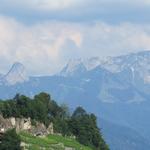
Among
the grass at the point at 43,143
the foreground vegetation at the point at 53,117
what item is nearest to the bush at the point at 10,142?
the grass at the point at 43,143

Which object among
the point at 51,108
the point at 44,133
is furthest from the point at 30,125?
the point at 51,108

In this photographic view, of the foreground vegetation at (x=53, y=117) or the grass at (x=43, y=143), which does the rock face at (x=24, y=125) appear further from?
the foreground vegetation at (x=53, y=117)

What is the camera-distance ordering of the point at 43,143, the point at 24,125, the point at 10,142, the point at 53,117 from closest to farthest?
the point at 10,142, the point at 43,143, the point at 24,125, the point at 53,117

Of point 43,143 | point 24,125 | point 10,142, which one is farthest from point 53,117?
point 10,142

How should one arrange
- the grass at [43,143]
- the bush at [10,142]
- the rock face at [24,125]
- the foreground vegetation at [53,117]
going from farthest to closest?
the foreground vegetation at [53,117], the rock face at [24,125], the grass at [43,143], the bush at [10,142]

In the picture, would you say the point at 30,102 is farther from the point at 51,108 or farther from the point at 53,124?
the point at 51,108

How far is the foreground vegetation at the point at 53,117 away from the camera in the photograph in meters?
142

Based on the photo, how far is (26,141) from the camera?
108 metres

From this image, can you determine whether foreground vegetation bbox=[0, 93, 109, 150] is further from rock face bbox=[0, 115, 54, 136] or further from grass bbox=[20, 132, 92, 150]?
grass bbox=[20, 132, 92, 150]

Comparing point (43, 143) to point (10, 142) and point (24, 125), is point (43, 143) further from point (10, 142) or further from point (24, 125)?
point (10, 142)

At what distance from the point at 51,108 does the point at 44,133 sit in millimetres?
34870

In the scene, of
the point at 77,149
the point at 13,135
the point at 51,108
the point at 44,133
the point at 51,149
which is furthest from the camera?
the point at 51,108

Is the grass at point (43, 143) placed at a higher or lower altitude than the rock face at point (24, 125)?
lower

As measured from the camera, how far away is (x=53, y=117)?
16188 cm
